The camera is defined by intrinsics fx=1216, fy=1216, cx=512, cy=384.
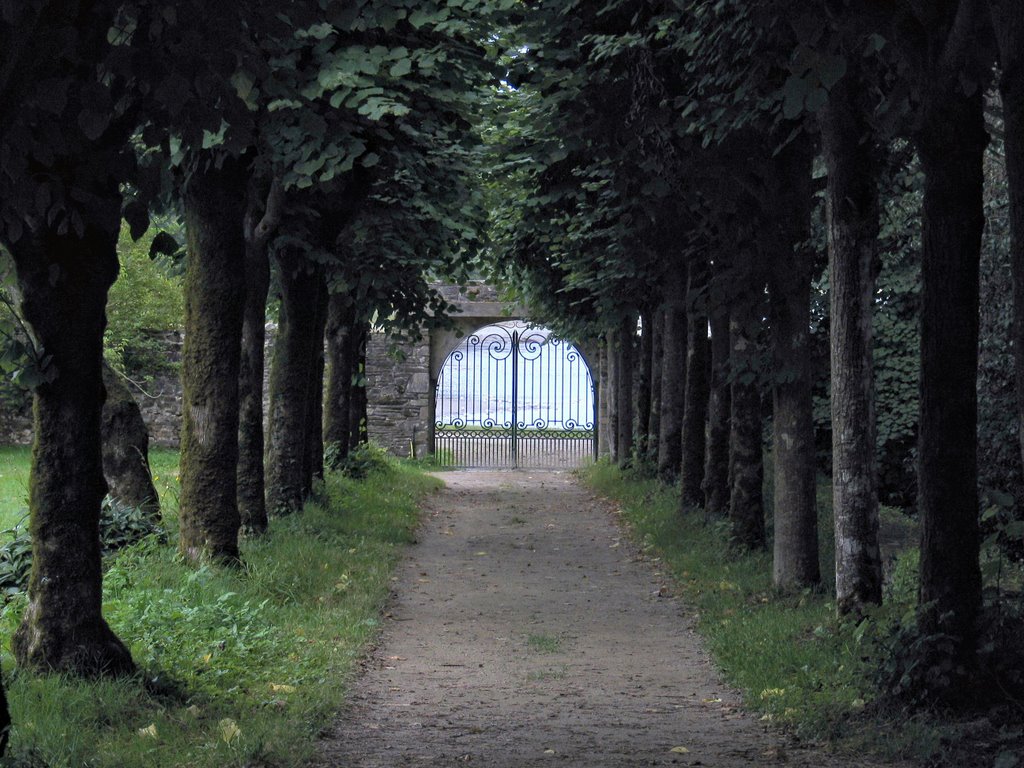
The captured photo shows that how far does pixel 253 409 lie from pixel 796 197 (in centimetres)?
594

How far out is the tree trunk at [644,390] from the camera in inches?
940

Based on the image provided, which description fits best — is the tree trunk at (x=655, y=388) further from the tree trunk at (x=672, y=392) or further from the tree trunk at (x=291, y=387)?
the tree trunk at (x=291, y=387)

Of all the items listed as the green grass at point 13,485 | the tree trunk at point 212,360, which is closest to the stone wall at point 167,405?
the green grass at point 13,485

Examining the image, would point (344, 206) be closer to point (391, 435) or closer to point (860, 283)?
point (860, 283)

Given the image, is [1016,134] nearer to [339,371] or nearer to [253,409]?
[253,409]

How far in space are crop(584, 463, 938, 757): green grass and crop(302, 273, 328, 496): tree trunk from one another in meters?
4.63

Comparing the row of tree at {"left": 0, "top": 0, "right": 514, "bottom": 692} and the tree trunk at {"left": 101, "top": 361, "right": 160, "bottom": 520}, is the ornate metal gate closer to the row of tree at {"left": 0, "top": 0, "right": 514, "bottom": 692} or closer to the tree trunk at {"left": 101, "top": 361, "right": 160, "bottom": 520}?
the row of tree at {"left": 0, "top": 0, "right": 514, "bottom": 692}

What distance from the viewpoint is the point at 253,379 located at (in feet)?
42.2

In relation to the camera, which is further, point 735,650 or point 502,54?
point 502,54

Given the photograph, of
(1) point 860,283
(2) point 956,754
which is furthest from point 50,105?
(1) point 860,283

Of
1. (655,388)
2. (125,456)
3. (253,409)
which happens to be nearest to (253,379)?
(253,409)

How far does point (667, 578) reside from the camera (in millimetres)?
12688

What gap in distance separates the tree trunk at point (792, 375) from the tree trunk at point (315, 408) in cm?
623

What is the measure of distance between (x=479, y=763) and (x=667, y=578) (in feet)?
23.1
